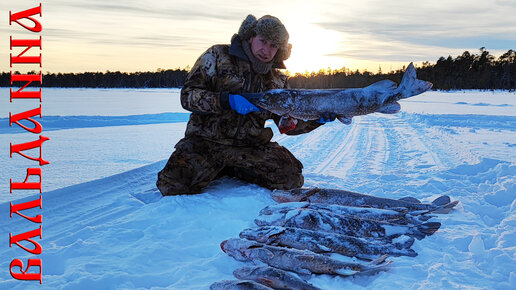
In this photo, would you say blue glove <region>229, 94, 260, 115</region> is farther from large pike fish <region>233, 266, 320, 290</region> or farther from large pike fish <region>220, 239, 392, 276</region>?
large pike fish <region>233, 266, 320, 290</region>

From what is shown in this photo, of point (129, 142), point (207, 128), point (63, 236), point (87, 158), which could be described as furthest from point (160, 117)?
point (63, 236)

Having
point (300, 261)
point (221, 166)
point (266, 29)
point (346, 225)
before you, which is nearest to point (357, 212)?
point (346, 225)

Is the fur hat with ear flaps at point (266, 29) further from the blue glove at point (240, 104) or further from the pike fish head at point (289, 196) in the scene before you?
the pike fish head at point (289, 196)

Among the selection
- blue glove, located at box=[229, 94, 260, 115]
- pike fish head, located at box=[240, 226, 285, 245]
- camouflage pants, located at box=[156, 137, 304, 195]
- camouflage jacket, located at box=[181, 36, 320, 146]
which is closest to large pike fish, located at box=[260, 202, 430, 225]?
pike fish head, located at box=[240, 226, 285, 245]

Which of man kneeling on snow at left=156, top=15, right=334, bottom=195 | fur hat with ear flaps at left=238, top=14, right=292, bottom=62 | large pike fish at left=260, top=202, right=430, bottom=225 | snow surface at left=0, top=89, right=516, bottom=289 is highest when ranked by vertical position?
fur hat with ear flaps at left=238, top=14, right=292, bottom=62

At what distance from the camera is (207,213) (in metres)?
4.43

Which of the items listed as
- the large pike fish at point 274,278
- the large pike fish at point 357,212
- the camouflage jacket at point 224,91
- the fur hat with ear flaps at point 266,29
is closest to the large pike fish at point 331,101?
the camouflage jacket at point 224,91

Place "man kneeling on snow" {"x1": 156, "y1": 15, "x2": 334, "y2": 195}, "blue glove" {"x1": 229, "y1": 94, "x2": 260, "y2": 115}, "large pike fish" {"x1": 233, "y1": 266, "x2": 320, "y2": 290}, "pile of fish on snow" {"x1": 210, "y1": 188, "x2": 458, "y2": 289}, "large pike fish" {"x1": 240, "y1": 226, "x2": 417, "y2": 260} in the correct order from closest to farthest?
"large pike fish" {"x1": 233, "y1": 266, "x2": 320, "y2": 290} < "pile of fish on snow" {"x1": 210, "y1": 188, "x2": 458, "y2": 289} < "large pike fish" {"x1": 240, "y1": 226, "x2": 417, "y2": 260} < "blue glove" {"x1": 229, "y1": 94, "x2": 260, "y2": 115} < "man kneeling on snow" {"x1": 156, "y1": 15, "x2": 334, "y2": 195}

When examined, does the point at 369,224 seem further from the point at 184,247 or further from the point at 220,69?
the point at 220,69

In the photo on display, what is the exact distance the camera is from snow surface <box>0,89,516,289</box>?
121 inches

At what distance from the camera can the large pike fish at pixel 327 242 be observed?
3475mm

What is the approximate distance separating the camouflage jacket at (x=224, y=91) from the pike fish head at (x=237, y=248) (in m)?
2.08

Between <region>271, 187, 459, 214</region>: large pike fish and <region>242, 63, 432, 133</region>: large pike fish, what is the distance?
81 centimetres

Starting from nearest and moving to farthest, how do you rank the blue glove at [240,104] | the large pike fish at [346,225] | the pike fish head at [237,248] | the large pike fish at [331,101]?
1. the pike fish head at [237,248]
2. the large pike fish at [346,225]
3. the large pike fish at [331,101]
4. the blue glove at [240,104]
